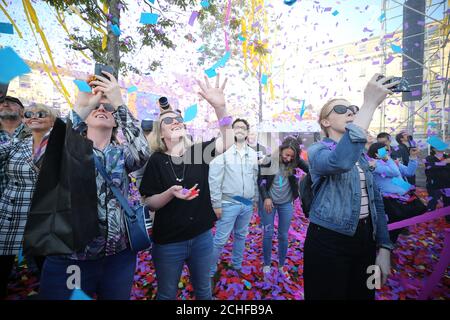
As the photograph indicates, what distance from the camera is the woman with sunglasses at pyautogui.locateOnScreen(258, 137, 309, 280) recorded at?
346 centimetres

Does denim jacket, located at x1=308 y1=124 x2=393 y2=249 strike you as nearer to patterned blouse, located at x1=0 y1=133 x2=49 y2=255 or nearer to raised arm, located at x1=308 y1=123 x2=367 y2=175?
raised arm, located at x1=308 y1=123 x2=367 y2=175

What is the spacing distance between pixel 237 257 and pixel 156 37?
18.0 feet

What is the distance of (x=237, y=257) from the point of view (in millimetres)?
3543

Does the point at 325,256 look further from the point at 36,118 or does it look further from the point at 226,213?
the point at 36,118

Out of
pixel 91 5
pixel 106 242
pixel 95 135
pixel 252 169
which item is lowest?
pixel 106 242

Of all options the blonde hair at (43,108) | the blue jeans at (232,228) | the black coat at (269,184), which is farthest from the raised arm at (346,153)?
the blonde hair at (43,108)

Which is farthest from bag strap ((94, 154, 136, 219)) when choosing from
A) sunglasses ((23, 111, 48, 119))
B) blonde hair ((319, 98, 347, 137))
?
blonde hair ((319, 98, 347, 137))

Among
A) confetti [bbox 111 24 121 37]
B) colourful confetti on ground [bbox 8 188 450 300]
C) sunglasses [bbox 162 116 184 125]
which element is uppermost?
confetti [bbox 111 24 121 37]

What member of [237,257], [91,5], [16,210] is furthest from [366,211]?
[91,5]

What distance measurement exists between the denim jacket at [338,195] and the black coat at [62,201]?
1663 millimetres

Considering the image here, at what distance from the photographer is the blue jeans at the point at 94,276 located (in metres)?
1.40

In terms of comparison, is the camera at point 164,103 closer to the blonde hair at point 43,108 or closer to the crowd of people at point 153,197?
the crowd of people at point 153,197

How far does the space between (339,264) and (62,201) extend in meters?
2.02

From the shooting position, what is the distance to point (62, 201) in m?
1.26
